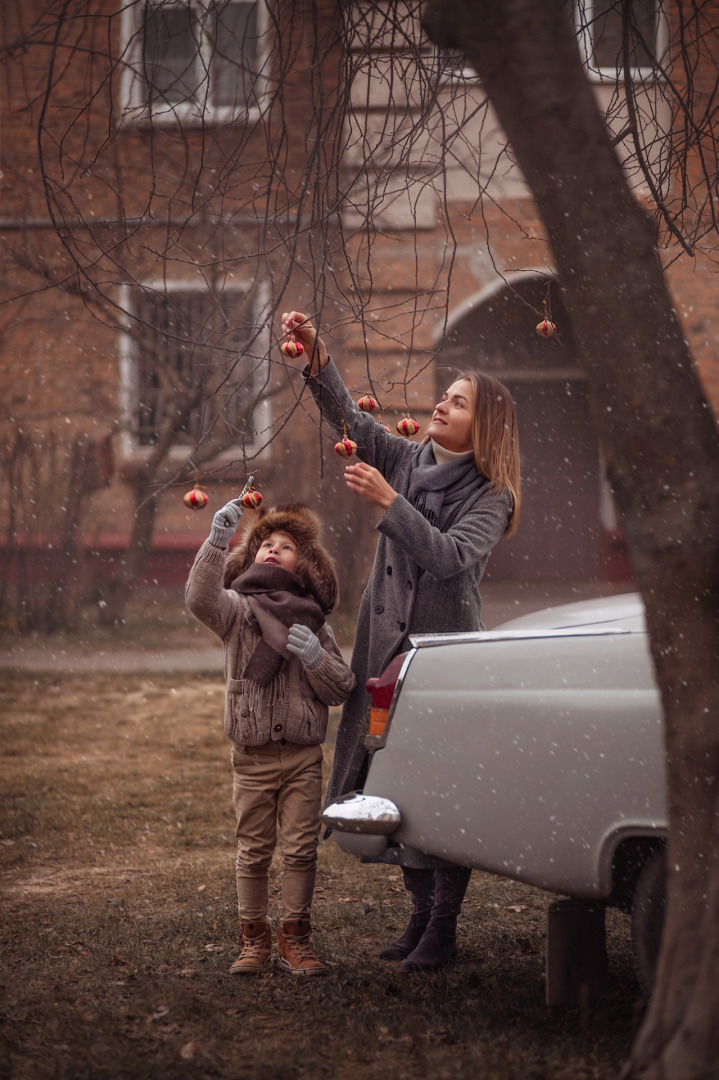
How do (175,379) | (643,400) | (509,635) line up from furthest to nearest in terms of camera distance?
(175,379) → (509,635) → (643,400)

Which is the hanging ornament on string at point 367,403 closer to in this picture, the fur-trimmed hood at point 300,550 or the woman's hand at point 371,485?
the woman's hand at point 371,485

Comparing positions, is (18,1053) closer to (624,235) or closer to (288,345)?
(288,345)

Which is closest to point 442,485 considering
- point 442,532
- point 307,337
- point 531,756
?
point 442,532

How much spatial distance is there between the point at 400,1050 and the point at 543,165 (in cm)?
218

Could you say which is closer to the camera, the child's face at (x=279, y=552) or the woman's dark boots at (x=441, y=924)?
the woman's dark boots at (x=441, y=924)

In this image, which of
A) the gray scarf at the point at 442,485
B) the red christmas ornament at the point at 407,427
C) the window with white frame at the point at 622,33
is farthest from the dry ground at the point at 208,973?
the window with white frame at the point at 622,33

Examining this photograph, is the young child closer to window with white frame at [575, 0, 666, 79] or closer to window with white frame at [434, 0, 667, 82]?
window with white frame at [434, 0, 667, 82]

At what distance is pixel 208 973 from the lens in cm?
359

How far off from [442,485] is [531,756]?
3.47ft

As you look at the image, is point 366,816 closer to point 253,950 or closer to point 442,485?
point 253,950

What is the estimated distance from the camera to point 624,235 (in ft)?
8.27

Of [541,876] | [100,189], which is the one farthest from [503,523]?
[100,189]

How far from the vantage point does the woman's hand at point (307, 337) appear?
3430mm

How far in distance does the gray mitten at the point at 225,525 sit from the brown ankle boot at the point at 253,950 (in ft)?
3.91
